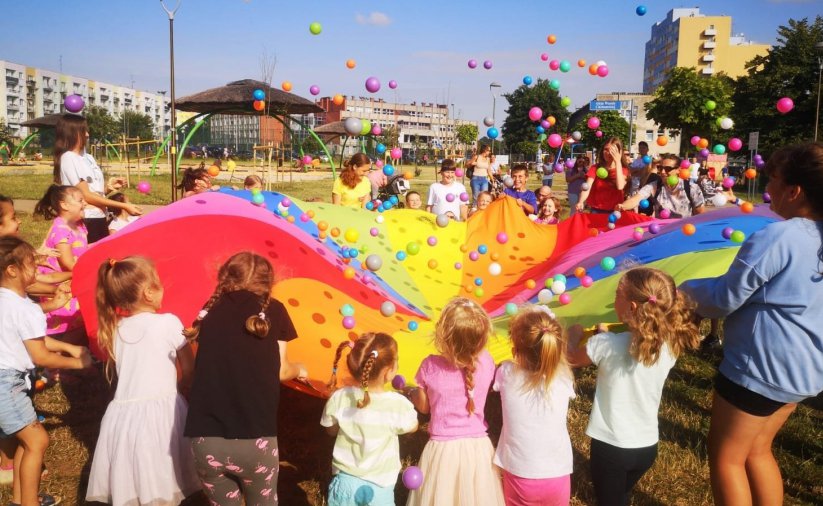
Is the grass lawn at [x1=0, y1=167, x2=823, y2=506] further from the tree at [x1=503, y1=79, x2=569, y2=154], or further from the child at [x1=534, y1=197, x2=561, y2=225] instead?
the tree at [x1=503, y1=79, x2=569, y2=154]

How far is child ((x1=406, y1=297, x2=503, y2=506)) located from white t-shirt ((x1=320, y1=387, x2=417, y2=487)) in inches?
4.4

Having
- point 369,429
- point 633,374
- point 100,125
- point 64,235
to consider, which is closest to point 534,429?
point 633,374

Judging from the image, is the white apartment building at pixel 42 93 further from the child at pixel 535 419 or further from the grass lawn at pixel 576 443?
the child at pixel 535 419

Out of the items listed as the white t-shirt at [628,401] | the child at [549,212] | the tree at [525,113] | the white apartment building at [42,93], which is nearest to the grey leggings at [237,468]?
the white t-shirt at [628,401]

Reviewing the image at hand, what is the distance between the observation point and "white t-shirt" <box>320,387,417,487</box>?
210 centimetres

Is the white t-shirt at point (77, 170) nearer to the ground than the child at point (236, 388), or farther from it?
farther from it

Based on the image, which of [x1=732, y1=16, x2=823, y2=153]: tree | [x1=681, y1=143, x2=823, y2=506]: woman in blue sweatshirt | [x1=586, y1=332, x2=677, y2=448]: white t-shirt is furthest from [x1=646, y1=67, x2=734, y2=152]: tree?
[x1=586, y1=332, x2=677, y2=448]: white t-shirt

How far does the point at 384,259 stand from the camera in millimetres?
4559

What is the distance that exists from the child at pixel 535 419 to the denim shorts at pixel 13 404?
1.86 meters

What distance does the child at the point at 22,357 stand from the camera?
239cm

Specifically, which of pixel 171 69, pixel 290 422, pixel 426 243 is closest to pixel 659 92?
pixel 171 69

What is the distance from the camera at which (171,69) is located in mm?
8531

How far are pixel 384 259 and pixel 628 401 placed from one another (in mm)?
2626

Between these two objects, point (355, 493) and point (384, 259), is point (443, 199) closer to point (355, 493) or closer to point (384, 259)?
point (384, 259)
